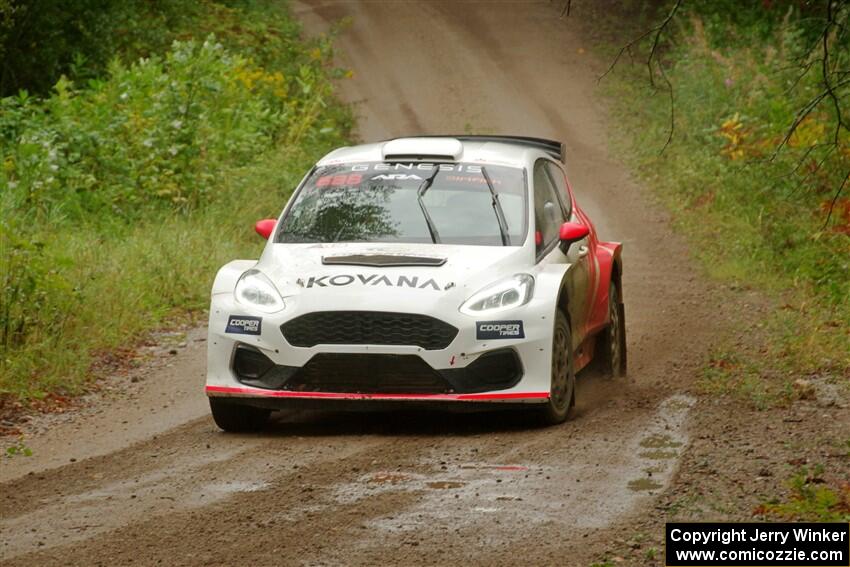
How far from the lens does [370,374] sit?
832 cm

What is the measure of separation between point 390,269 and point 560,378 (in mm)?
1279

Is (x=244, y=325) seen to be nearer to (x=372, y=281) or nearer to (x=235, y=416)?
(x=235, y=416)

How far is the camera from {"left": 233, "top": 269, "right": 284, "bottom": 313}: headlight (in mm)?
8578

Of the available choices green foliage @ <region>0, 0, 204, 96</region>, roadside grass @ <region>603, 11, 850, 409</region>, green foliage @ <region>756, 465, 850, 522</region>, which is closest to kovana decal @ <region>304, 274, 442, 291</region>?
roadside grass @ <region>603, 11, 850, 409</region>

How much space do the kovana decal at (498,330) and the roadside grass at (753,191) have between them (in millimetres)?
1791

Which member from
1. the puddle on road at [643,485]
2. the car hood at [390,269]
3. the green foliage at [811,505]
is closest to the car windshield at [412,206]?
the car hood at [390,269]

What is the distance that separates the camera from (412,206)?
9.45 meters

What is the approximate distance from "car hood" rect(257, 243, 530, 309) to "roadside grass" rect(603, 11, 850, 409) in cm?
202

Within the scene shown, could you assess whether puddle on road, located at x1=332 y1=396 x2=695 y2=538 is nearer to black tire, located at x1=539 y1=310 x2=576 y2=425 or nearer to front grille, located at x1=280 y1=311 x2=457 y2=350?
black tire, located at x1=539 y1=310 x2=576 y2=425

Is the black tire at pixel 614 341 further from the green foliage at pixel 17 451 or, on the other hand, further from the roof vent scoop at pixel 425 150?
the green foliage at pixel 17 451

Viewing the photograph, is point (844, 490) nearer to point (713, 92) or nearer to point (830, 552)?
point (830, 552)

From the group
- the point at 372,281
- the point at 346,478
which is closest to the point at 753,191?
the point at 372,281

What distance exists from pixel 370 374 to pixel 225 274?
1380mm

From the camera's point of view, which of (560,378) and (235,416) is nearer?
(560,378)
